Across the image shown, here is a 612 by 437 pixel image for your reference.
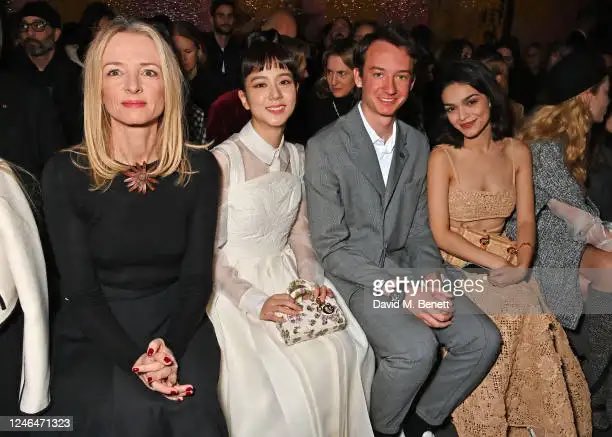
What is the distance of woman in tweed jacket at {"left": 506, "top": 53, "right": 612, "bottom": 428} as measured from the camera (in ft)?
11.3

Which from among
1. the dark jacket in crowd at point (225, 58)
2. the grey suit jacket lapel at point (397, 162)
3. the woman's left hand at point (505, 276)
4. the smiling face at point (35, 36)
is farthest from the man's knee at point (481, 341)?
the smiling face at point (35, 36)

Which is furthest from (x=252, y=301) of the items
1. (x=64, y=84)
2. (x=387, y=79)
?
(x=64, y=84)

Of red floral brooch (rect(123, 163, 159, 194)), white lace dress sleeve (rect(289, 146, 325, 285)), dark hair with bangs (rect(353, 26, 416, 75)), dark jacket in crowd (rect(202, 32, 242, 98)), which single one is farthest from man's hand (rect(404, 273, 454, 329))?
dark jacket in crowd (rect(202, 32, 242, 98))

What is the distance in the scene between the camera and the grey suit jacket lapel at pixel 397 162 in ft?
10.3

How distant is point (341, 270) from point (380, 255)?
0.17 m

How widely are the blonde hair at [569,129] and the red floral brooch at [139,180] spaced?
1.83 metres

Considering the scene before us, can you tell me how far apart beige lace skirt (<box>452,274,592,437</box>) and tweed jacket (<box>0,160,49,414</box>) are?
162 centimetres

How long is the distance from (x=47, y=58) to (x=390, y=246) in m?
2.42

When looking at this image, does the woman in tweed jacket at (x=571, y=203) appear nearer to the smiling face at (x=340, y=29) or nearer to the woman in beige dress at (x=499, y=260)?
the woman in beige dress at (x=499, y=260)

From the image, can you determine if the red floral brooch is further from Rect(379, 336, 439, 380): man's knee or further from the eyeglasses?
the eyeglasses

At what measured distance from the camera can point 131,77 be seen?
252 centimetres

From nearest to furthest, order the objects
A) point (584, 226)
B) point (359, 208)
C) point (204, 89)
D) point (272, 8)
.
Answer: point (359, 208) < point (584, 226) < point (204, 89) < point (272, 8)

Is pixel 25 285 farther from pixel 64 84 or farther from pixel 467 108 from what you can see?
pixel 64 84

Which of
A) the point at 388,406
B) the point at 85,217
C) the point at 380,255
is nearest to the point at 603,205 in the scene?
the point at 380,255
